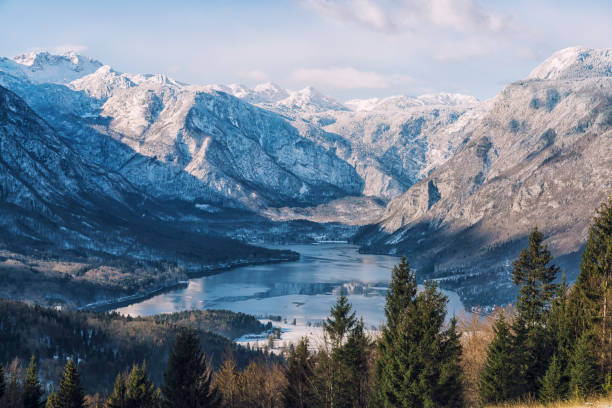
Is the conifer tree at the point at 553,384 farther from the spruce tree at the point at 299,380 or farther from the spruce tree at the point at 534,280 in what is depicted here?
the spruce tree at the point at 299,380

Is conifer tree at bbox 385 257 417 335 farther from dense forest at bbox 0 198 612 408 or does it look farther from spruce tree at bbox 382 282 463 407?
spruce tree at bbox 382 282 463 407

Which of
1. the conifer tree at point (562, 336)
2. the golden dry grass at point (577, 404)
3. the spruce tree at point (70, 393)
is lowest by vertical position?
the golden dry grass at point (577, 404)

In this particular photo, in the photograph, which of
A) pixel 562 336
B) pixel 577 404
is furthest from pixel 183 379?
pixel 577 404

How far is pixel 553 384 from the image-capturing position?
5234cm

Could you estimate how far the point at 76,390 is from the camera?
71.1 m

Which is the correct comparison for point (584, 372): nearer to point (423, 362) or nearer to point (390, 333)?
point (423, 362)

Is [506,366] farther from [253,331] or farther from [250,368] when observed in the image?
[253,331]

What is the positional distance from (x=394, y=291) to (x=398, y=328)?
27.5 ft

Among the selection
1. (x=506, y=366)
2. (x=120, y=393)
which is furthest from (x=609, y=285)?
(x=120, y=393)

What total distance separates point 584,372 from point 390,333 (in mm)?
15514

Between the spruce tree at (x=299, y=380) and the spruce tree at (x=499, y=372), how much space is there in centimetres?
1867

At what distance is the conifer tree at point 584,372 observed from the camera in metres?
50.2

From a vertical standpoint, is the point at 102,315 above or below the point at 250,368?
above

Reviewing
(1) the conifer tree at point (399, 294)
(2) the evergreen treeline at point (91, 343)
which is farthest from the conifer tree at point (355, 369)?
(2) the evergreen treeline at point (91, 343)
